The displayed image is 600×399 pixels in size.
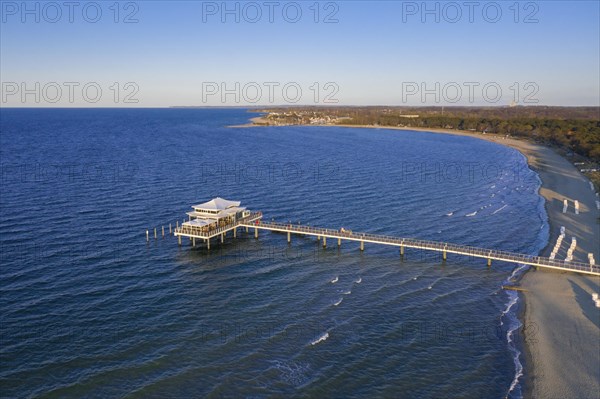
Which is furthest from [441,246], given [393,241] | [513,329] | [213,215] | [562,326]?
[213,215]

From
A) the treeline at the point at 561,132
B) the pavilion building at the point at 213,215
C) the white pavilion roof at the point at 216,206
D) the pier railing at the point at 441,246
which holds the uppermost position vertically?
the treeline at the point at 561,132

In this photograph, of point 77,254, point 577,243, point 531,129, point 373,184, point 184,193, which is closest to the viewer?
point 77,254

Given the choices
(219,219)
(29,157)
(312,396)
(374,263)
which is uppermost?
(29,157)

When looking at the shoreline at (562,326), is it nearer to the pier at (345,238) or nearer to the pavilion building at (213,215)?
the pier at (345,238)

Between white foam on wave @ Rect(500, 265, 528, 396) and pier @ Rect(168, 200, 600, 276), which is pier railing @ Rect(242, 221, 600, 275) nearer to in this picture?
pier @ Rect(168, 200, 600, 276)

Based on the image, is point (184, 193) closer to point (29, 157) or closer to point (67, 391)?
point (67, 391)

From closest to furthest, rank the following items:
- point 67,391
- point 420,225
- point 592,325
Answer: point 67,391 → point 592,325 → point 420,225

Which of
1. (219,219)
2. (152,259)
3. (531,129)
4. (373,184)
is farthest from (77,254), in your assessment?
(531,129)

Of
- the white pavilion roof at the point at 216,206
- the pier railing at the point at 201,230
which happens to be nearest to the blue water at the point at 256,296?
the pier railing at the point at 201,230
